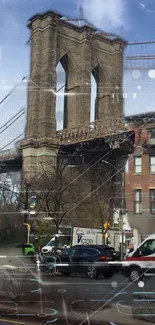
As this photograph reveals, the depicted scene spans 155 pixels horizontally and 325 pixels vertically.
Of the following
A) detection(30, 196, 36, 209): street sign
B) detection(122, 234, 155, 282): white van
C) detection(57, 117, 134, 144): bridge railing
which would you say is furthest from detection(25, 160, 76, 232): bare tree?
detection(122, 234, 155, 282): white van

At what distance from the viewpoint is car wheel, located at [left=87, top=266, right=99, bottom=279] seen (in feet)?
5.96

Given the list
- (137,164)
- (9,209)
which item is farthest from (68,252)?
(137,164)

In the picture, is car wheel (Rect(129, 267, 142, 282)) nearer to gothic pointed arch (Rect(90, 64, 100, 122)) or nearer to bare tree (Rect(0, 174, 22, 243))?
bare tree (Rect(0, 174, 22, 243))

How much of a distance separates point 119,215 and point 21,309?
2.73 ft

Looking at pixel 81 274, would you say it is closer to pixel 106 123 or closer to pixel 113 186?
pixel 113 186

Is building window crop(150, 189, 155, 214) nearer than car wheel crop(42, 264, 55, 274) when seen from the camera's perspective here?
Yes

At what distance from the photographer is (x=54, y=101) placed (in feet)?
6.16

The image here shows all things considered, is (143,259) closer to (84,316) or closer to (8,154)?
(84,316)

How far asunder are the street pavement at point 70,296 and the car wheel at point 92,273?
0.07 ft

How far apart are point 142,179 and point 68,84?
58 centimetres

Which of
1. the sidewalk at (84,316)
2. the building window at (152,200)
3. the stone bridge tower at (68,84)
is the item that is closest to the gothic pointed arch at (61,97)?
the stone bridge tower at (68,84)

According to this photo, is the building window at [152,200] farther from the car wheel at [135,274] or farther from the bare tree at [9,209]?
the bare tree at [9,209]

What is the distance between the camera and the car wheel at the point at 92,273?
182 cm

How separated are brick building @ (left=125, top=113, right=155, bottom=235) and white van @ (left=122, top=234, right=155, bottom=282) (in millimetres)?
50
